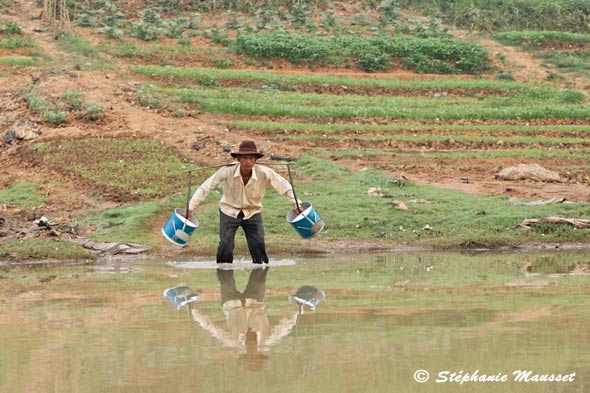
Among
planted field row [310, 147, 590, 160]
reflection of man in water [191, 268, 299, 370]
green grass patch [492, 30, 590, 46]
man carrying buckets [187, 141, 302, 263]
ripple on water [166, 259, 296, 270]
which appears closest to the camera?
reflection of man in water [191, 268, 299, 370]

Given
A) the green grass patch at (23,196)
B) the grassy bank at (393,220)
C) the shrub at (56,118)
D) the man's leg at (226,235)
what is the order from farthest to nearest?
the shrub at (56,118) → the green grass patch at (23,196) → the grassy bank at (393,220) → the man's leg at (226,235)

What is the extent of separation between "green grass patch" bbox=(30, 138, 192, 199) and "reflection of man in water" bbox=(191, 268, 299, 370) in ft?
26.6

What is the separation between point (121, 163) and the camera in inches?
835

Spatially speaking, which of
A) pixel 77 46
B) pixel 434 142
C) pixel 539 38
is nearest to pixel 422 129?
pixel 434 142

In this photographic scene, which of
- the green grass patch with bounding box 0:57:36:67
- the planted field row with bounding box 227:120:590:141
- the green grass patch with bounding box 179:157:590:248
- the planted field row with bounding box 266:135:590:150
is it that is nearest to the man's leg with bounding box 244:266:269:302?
the green grass patch with bounding box 179:157:590:248

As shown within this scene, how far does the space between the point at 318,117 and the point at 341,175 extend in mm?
5817

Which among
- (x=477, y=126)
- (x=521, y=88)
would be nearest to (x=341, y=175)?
(x=477, y=126)

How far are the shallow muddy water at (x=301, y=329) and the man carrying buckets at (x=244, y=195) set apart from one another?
0.34m

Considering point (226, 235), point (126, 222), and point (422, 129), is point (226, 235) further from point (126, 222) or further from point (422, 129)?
point (422, 129)

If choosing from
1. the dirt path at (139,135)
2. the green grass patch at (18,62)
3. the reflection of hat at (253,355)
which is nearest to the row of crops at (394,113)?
the dirt path at (139,135)

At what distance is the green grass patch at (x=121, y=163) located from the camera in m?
19.9

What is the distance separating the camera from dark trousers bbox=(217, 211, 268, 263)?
13.6m

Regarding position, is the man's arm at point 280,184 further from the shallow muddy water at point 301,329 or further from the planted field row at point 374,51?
the planted field row at point 374,51

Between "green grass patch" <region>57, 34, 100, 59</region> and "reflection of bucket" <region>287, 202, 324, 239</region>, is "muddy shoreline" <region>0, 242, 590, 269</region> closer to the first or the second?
"reflection of bucket" <region>287, 202, 324, 239</region>
